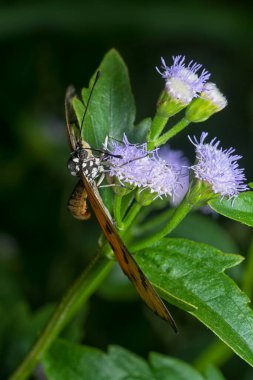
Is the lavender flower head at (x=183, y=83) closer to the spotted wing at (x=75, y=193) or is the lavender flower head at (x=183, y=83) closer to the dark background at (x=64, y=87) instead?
the spotted wing at (x=75, y=193)

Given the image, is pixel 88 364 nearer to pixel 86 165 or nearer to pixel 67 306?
pixel 67 306

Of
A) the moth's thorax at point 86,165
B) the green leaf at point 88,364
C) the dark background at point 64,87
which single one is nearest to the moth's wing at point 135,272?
the moth's thorax at point 86,165

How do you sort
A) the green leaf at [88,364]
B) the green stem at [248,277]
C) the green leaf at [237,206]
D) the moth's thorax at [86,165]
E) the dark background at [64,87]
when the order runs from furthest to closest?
the dark background at [64,87], the green stem at [248,277], the green leaf at [88,364], the moth's thorax at [86,165], the green leaf at [237,206]

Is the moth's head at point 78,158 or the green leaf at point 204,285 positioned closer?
the green leaf at point 204,285

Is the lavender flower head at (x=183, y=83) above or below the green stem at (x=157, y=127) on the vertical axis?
above

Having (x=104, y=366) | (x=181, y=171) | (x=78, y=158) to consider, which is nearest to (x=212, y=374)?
(x=104, y=366)

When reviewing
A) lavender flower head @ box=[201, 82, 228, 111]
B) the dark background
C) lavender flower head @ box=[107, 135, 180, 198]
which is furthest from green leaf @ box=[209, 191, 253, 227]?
the dark background
